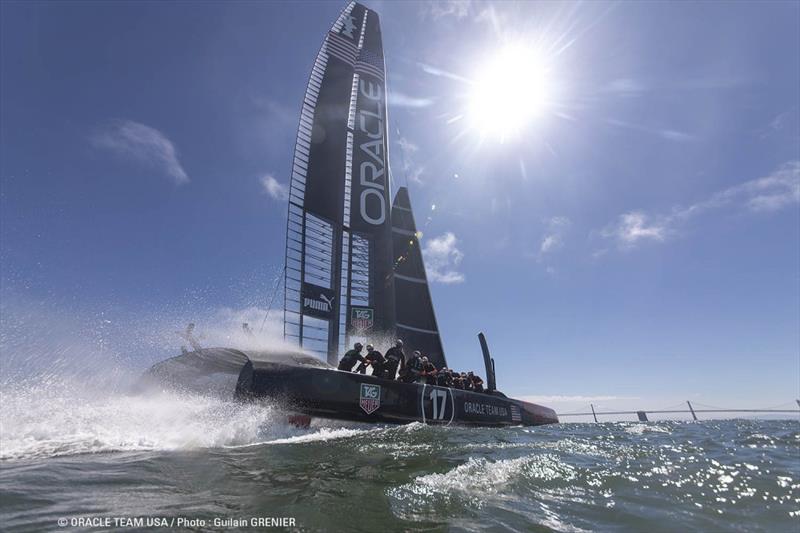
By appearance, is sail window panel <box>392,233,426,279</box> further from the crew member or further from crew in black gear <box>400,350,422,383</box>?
crew in black gear <box>400,350,422,383</box>

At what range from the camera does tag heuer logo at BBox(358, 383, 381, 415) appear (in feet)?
27.4

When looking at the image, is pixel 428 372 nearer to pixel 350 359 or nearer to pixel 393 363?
pixel 393 363

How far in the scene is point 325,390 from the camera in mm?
7805

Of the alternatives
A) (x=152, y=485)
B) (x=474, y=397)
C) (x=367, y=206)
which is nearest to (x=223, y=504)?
(x=152, y=485)

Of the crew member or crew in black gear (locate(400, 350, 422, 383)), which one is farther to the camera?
the crew member

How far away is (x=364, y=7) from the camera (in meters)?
20.2

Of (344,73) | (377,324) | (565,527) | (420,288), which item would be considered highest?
(344,73)

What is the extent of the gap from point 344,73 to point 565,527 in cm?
1849

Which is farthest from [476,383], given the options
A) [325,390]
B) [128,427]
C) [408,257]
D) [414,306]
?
[128,427]

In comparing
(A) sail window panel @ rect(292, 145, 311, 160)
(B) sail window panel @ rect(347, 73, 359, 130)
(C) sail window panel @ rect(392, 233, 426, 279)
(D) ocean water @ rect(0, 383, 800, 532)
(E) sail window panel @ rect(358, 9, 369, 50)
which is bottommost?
(D) ocean water @ rect(0, 383, 800, 532)

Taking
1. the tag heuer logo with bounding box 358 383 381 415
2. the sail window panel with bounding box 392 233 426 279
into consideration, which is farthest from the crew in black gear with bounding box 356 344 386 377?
the sail window panel with bounding box 392 233 426 279

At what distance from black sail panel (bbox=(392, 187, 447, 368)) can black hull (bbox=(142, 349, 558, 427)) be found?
7.11 meters

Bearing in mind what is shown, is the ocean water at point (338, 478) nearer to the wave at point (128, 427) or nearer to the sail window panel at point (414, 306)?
the wave at point (128, 427)

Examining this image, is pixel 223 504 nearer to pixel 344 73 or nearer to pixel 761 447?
pixel 761 447
